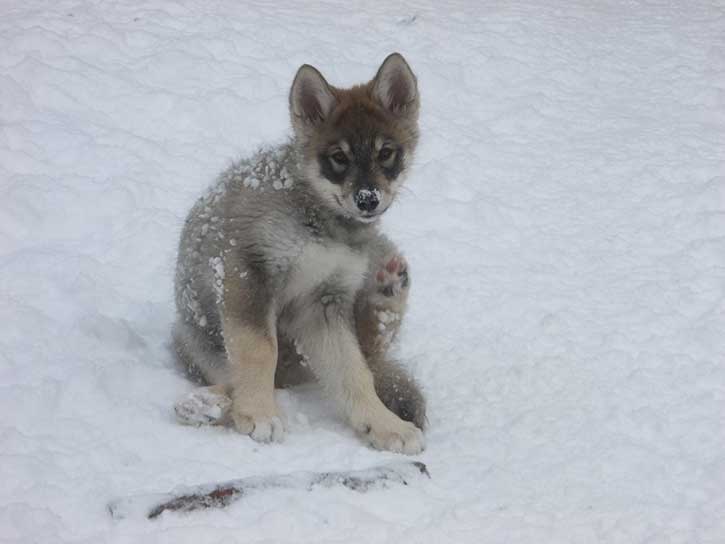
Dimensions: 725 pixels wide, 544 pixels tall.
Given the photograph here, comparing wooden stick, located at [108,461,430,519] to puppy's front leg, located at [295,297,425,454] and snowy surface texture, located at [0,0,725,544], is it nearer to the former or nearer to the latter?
snowy surface texture, located at [0,0,725,544]

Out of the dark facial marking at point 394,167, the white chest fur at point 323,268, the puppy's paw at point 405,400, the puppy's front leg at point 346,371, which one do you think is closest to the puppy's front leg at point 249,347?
the white chest fur at point 323,268

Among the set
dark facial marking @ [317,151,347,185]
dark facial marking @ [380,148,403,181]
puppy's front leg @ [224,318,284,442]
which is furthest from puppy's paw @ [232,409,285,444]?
dark facial marking @ [380,148,403,181]

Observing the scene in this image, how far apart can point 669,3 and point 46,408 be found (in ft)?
33.2

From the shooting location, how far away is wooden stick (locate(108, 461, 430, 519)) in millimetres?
3322

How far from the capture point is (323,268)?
14.7 feet

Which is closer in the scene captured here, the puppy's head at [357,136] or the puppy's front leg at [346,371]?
the puppy's front leg at [346,371]

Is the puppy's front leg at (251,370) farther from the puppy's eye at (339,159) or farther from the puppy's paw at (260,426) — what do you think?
the puppy's eye at (339,159)

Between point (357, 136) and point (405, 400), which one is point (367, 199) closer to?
point (357, 136)

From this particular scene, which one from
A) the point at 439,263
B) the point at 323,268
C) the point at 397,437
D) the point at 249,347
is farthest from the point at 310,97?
the point at 439,263

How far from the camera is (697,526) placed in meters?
A: 3.57

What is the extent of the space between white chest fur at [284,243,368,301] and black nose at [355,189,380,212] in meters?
0.26

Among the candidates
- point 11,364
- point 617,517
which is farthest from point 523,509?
point 11,364

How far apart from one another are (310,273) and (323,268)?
67 mm

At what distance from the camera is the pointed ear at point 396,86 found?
15.5 ft
